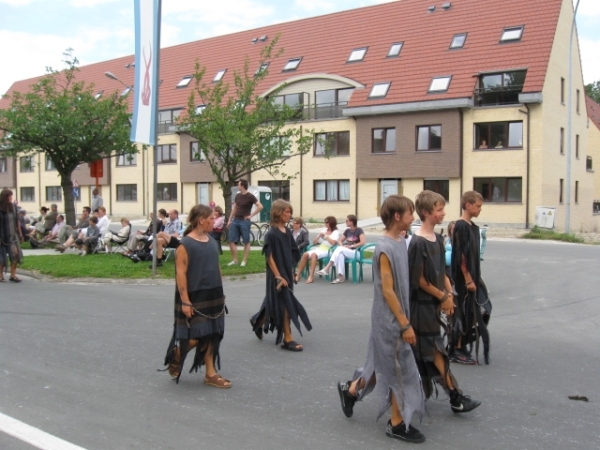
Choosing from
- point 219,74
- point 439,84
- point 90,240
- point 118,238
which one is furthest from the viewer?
point 219,74

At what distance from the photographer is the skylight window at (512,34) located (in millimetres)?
32000

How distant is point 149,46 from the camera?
13047 millimetres

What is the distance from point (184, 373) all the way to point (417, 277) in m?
2.67

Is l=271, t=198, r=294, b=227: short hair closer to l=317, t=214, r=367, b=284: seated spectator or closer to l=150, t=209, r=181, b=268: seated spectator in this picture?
l=317, t=214, r=367, b=284: seated spectator

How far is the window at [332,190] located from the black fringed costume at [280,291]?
28.7 meters

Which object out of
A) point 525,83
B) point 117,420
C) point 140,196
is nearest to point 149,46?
point 117,420

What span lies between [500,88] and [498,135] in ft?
7.37

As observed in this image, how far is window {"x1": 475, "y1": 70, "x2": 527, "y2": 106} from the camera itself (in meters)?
30.7

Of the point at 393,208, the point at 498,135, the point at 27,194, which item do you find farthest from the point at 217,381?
the point at 27,194

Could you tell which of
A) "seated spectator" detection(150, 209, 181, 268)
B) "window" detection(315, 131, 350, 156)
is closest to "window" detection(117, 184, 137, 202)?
"window" detection(315, 131, 350, 156)

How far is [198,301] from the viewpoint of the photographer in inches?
225

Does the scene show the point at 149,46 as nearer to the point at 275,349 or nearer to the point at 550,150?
the point at 275,349

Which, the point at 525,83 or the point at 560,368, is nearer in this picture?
the point at 560,368

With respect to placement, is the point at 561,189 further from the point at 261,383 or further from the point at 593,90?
the point at 593,90
